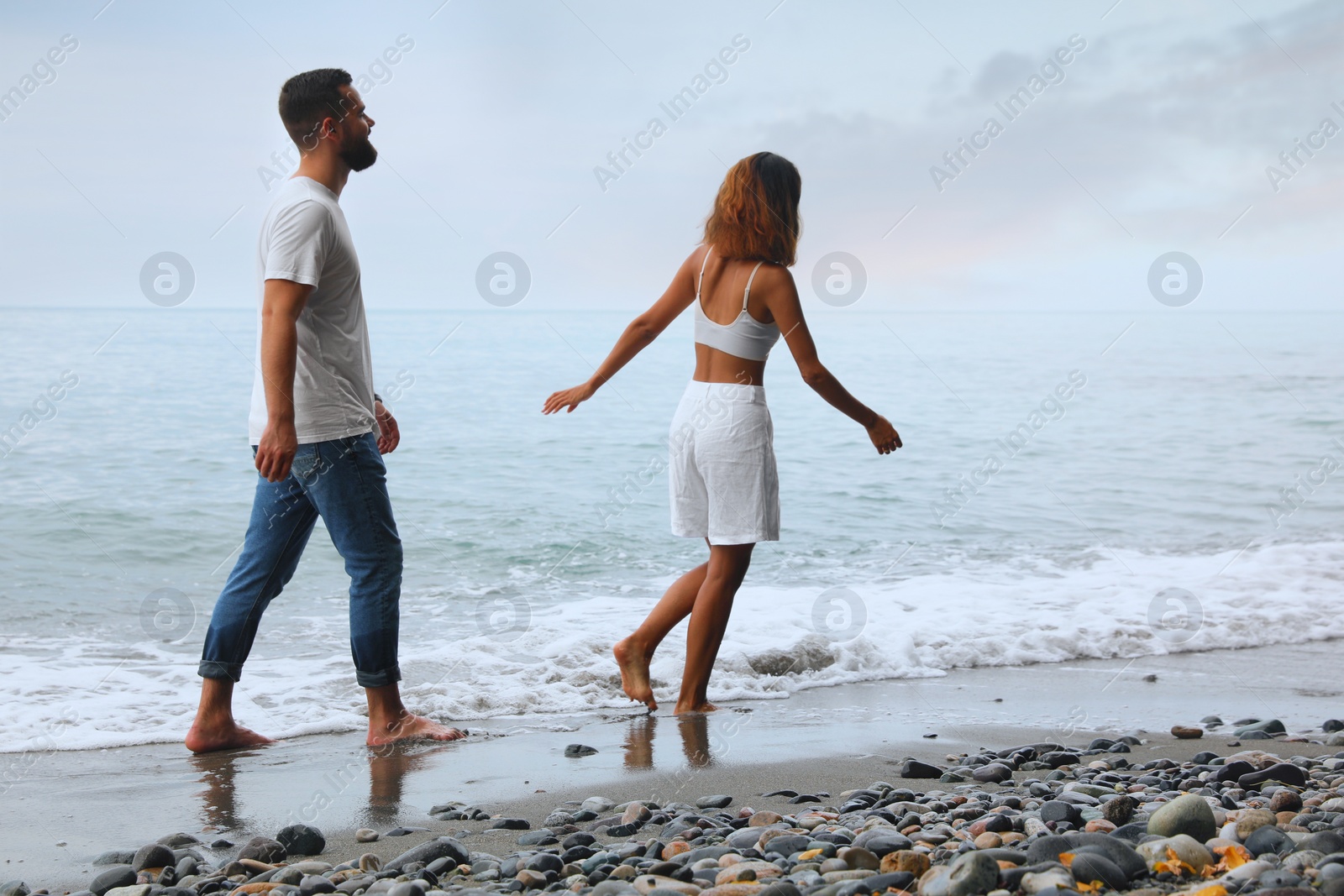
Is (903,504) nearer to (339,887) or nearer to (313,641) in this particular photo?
(313,641)

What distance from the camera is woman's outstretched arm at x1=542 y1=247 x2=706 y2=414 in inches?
150

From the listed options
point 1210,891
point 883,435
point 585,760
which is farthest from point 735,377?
point 1210,891

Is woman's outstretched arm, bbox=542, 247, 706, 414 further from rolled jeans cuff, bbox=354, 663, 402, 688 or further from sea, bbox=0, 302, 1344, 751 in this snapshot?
sea, bbox=0, 302, 1344, 751

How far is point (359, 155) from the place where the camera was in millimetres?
3395

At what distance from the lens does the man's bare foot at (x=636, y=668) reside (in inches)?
160

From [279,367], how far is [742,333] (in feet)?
4.83

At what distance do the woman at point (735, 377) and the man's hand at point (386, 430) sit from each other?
53cm

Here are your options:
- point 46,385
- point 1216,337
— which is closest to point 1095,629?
point 46,385

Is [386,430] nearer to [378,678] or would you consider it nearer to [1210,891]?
[378,678]

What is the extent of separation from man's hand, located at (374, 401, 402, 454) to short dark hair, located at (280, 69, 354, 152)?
0.87 meters

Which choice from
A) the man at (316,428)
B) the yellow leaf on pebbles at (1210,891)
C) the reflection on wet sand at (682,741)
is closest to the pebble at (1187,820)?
the yellow leaf on pebbles at (1210,891)

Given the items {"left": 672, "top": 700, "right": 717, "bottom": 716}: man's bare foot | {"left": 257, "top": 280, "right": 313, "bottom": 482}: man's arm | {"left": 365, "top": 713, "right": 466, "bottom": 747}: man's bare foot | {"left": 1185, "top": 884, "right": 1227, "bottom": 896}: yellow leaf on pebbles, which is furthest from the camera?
{"left": 672, "top": 700, "right": 717, "bottom": 716}: man's bare foot

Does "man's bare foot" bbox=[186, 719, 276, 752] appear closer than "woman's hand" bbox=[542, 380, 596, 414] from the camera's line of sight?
Yes

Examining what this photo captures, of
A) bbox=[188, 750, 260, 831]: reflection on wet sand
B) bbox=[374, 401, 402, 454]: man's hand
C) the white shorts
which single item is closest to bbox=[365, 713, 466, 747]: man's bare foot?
bbox=[188, 750, 260, 831]: reflection on wet sand
